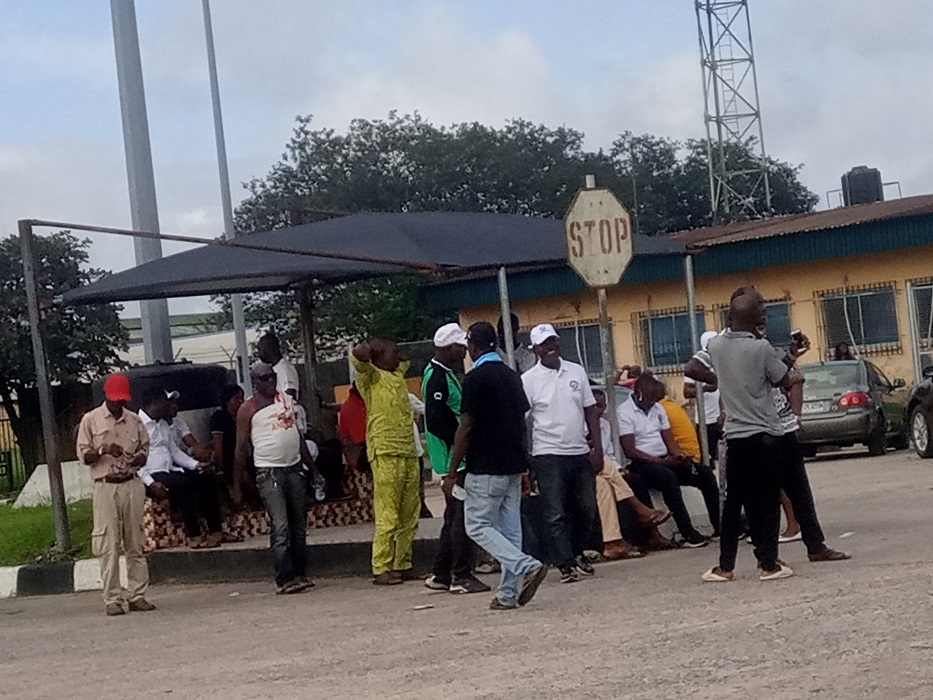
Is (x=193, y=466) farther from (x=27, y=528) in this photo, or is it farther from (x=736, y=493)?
(x=736, y=493)

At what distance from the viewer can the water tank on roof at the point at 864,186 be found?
4141cm

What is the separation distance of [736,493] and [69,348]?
1013 inches

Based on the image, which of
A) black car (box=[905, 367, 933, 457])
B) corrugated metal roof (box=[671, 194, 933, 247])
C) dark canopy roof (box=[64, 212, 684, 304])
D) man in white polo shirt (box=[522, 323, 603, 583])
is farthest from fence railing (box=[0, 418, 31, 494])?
man in white polo shirt (box=[522, 323, 603, 583])

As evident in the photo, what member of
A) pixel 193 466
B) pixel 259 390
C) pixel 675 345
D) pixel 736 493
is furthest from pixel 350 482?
pixel 675 345

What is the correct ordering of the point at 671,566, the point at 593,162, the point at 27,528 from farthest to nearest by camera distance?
the point at 593,162, the point at 27,528, the point at 671,566

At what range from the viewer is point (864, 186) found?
41562mm

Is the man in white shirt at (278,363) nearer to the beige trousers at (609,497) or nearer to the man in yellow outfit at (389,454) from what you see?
the man in yellow outfit at (389,454)

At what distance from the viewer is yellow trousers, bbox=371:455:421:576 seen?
12023 mm

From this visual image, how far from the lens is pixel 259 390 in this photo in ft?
40.8

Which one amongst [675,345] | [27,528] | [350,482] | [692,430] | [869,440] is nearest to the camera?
[692,430]

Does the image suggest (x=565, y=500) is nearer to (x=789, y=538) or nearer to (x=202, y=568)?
(x=789, y=538)

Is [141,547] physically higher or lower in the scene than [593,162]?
lower

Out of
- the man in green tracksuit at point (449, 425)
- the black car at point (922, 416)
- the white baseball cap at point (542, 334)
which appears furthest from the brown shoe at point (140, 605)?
the black car at point (922, 416)

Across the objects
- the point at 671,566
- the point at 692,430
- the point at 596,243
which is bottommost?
the point at 671,566
